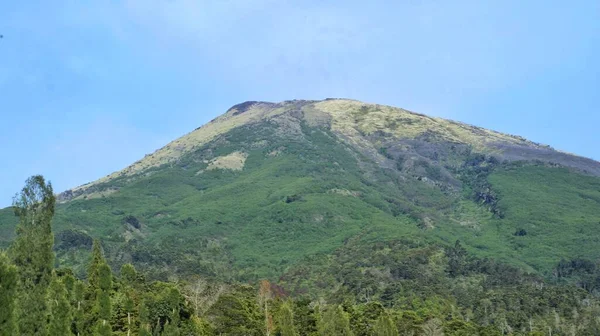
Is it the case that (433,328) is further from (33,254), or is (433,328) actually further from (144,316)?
(33,254)

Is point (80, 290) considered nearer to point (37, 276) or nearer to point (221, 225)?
point (37, 276)

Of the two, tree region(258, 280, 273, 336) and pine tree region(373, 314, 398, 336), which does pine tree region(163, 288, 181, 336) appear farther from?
pine tree region(373, 314, 398, 336)

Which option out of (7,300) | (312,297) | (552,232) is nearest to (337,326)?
(7,300)

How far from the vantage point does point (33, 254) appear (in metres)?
47.5

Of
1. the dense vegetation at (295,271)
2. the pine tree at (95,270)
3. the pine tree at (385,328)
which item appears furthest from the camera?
the pine tree at (385,328)

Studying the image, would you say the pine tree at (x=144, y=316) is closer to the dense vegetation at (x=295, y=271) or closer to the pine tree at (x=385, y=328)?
the dense vegetation at (x=295, y=271)

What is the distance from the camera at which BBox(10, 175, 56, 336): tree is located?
43625 mm

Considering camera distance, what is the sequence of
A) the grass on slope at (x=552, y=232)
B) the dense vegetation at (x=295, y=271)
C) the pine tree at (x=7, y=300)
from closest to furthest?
the pine tree at (x=7, y=300) < the dense vegetation at (x=295, y=271) < the grass on slope at (x=552, y=232)

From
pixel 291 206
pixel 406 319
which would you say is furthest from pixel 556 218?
pixel 406 319

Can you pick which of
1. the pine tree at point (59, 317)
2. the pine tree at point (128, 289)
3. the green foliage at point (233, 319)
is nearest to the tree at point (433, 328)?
the green foliage at point (233, 319)

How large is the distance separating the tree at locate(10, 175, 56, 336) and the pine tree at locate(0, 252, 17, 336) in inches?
249

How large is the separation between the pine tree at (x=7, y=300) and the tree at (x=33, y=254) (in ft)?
20.8

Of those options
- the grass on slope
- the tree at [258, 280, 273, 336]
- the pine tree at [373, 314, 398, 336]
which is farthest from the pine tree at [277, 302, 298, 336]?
the grass on slope

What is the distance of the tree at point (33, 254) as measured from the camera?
143 feet
